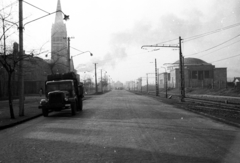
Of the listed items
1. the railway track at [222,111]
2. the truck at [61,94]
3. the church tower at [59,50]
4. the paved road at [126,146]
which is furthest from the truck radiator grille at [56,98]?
the railway track at [222,111]

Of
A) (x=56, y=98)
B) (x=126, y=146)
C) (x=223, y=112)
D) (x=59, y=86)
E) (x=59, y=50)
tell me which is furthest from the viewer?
(x=59, y=50)

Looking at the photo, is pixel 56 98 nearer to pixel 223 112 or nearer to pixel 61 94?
pixel 61 94

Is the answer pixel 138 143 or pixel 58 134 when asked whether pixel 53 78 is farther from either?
pixel 138 143

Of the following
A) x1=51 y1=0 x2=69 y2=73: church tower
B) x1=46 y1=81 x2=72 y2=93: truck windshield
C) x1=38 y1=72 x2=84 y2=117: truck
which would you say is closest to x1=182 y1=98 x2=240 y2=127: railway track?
x1=38 y1=72 x2=84 y2=117: truck

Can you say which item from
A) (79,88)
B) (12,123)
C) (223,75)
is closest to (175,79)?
(223,75)

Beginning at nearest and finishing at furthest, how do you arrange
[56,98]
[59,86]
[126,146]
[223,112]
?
[126,146] < [56,98] < [223,112] < [59,86]

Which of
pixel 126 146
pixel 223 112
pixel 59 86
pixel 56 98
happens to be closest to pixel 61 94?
pixel 56 98

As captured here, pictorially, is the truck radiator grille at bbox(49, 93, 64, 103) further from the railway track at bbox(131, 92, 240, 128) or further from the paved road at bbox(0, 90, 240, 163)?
the railway track at bbox(131, 92, 240, 128)

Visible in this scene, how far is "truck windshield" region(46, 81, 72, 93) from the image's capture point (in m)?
16.8

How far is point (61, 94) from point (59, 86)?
5.14 ft

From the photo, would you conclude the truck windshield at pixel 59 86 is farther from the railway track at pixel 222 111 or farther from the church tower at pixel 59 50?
the railway track at pixel 222 111

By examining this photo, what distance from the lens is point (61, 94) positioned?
15469 millimetres

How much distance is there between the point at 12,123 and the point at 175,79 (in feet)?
298

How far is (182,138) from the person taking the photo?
318 inches
